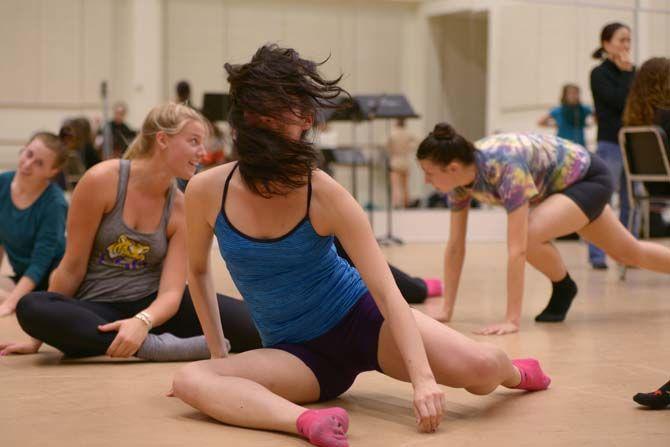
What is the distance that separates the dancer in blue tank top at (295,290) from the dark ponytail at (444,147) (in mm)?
1297

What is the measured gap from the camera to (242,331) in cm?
334

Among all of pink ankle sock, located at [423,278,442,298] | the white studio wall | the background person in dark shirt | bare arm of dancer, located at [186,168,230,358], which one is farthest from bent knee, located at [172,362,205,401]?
the white studio wall

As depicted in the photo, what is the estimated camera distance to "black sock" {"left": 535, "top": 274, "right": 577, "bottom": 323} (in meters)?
4.24

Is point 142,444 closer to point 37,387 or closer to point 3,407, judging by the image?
point 3,407

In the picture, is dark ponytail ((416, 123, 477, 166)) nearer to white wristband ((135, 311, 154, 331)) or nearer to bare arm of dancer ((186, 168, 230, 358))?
white wristband ((135, 311, 154, 331))

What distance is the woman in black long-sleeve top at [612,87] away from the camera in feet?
20.4

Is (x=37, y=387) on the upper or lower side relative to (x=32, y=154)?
lower

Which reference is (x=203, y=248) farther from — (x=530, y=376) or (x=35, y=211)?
(x=35, y=211)

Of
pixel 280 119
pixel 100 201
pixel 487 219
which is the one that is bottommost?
pixel 487 219

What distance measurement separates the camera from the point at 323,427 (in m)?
2.06

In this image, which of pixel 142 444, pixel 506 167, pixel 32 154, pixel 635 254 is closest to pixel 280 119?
pixel 142 444

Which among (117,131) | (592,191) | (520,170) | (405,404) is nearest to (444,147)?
(520,170)

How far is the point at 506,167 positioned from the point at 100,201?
1.57 meters

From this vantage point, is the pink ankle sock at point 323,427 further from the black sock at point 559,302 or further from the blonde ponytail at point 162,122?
the black sock at point 559,302
